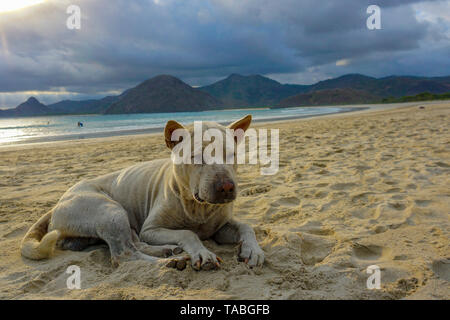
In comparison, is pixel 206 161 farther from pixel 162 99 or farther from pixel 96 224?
pixel 162 99

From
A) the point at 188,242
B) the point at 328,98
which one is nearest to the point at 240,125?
the point at 188,242

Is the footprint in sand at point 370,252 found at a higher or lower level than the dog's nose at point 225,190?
lower

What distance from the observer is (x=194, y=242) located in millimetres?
2830

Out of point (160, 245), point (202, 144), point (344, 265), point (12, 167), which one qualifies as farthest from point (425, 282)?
point (12, 167)

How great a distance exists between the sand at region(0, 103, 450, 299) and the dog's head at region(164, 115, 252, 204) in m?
0.68

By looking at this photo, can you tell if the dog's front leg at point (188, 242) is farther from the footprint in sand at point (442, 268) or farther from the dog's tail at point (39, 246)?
the footprint in sand at point (442, 268)

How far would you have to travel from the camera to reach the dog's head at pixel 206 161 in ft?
8.18

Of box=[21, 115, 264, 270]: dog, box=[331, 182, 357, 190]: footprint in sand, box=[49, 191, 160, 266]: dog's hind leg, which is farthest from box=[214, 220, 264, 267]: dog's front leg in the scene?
box=[331, 182, 357, 190]: footprint in sand

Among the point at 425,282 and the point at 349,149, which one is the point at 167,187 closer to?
the point at 425,282

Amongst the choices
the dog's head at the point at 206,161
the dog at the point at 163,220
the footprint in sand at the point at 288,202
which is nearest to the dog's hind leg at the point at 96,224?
the dog at the point at 163,220

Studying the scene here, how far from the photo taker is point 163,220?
127 inches

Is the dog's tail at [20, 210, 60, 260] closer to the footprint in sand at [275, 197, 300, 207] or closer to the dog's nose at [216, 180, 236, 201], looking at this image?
the dog's nose at [216, 180, 236, 201]

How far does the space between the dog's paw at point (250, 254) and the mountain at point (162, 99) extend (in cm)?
12809

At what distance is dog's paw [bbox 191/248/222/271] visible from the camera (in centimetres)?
256
